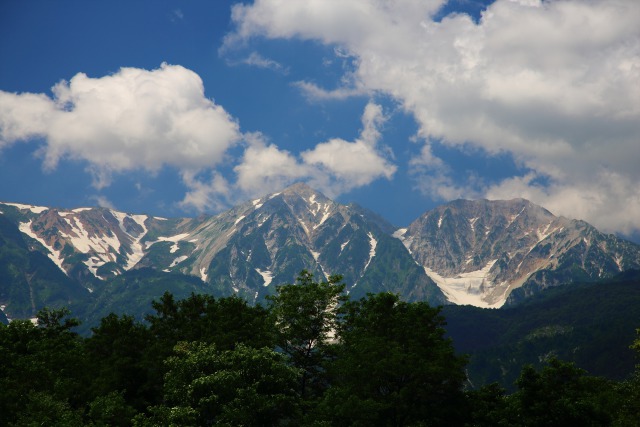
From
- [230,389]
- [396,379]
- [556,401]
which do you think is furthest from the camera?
[396,379]

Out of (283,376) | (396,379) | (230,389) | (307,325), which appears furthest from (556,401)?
(230,389)

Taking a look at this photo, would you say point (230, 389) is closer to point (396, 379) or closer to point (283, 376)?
point (283, 376)

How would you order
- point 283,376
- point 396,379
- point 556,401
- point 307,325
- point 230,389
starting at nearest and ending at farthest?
1. point 230,389
2. point 283,376
3. point 556,401
4. point 396,379
5. point 307,325

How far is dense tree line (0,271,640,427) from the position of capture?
5338cm

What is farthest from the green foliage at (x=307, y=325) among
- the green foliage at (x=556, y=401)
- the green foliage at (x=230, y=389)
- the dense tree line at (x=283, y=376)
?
the green foliage at (x=556, y=401)

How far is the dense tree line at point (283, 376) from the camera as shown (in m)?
53.4

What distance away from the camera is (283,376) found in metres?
54.7

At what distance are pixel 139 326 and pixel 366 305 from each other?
111 ft

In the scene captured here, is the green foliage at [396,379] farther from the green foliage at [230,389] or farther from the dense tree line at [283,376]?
the green foliage at [230,389]

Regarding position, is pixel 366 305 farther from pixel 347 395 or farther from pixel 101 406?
pixel 101 406

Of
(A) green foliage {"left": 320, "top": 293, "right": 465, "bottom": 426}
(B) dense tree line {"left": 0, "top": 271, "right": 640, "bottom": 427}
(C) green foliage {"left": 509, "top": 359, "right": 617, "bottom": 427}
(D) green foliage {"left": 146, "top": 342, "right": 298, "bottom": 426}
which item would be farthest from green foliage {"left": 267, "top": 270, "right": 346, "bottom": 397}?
(C) green foliage {"left": 509, "top": 359, "right": 617, "bottom": 427}

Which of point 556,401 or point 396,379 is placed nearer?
point 556,401

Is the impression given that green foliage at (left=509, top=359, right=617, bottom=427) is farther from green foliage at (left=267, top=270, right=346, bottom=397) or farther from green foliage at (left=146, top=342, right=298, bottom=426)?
green foliage at (left=146, top=342, right=298, bottom=426)

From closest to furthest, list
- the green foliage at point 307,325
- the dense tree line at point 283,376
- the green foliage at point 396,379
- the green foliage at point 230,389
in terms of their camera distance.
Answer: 1. the green foliage at point 230,389
2. the dense tree line at point 283,376
3. the green foliage at point 396,379
4. the green foliage at point 307,325
